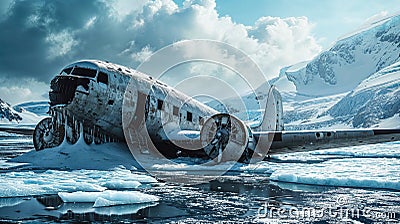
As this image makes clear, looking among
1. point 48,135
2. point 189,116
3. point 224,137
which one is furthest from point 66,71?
point 189,116

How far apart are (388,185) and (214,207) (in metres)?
6.20

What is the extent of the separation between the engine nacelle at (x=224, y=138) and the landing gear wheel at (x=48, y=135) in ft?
24.6

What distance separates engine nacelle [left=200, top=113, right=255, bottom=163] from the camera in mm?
16859

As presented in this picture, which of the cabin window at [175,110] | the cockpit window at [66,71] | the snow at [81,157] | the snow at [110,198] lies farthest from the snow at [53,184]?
the cabin window at [175,110]

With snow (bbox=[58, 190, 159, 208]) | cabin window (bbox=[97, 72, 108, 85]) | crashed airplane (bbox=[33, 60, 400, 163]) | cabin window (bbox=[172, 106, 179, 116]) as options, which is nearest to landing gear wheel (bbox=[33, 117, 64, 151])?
crashed airplane (bbox=[33, 60, 400, 163])

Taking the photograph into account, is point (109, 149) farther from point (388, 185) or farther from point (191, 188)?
point (388, 185)

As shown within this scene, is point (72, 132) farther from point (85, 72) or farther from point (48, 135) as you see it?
point (48, 135)

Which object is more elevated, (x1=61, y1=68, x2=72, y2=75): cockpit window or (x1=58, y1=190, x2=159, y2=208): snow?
(x1=61, y1=68, x2=72, y2=75): cockpit window

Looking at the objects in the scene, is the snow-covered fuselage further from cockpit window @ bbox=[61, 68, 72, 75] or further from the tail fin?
the tail fin

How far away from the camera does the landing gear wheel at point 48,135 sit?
758 inches

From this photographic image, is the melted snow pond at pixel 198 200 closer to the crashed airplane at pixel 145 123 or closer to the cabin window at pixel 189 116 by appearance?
the crashed airplane at pixel 145 123

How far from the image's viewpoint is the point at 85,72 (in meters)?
16.4

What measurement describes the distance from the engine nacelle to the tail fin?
1004 cm

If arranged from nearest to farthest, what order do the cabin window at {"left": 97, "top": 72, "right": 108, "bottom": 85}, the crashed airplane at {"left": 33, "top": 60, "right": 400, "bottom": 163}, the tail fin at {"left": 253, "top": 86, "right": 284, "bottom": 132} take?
1. the crashed airplane at {"left": 33, "top": 60, "right": 400, "bottom": 163}
2. the cabin window at {"left": 97, "top": 72, "right": 108, "bottom": 85}
3. the tail fin at {"left": 253, "top": 86, "right": 284, "bottom": 132}
